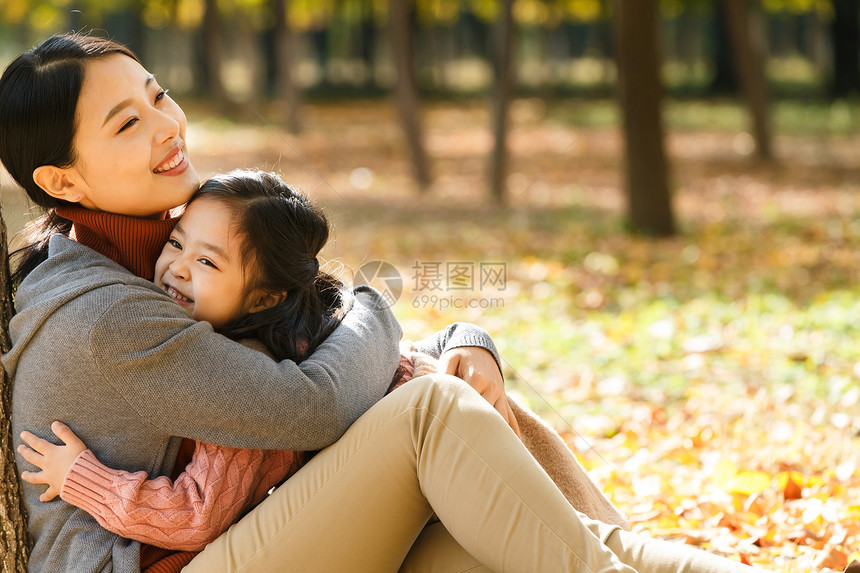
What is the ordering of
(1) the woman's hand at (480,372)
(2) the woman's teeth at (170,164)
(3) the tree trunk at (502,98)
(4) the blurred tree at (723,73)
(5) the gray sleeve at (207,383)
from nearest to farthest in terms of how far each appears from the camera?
1. (5) the gray sleeve at (207,383)
2. (2) the woman's teeth at (170,164)
3. (1) the woman's hand at (480,372)
4. (3) the tree trunk at (502,98)
5. (4) the blurred tree at (723,73)

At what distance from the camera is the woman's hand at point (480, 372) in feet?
7.33

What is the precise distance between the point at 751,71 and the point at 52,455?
1243cm

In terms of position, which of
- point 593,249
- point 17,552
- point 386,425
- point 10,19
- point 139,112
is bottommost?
point 593,249

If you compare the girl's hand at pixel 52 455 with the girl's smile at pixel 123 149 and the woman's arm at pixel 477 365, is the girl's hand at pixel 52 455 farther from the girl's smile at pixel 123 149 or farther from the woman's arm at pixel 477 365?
the woman's arm at pixel 477 365

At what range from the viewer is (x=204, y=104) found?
22.4 m

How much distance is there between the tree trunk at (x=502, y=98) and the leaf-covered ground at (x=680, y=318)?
→ 366 millimetres

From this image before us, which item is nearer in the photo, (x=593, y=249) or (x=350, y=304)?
(x=350, y=304)

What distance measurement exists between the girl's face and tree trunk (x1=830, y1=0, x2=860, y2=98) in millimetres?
21695

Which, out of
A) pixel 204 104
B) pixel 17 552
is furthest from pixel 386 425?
pixel 204 104

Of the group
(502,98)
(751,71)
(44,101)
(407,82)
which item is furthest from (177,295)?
(751,71)

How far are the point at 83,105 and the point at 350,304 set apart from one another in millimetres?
783

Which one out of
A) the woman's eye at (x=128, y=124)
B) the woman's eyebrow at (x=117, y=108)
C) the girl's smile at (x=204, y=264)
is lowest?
the girl's smile at (x=204, y=264)

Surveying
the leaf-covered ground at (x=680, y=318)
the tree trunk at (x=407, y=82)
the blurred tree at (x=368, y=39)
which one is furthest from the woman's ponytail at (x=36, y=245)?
the blurred tree at (x=368, y=39)

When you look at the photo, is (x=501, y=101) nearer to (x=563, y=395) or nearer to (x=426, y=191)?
(x=426, y=191)
